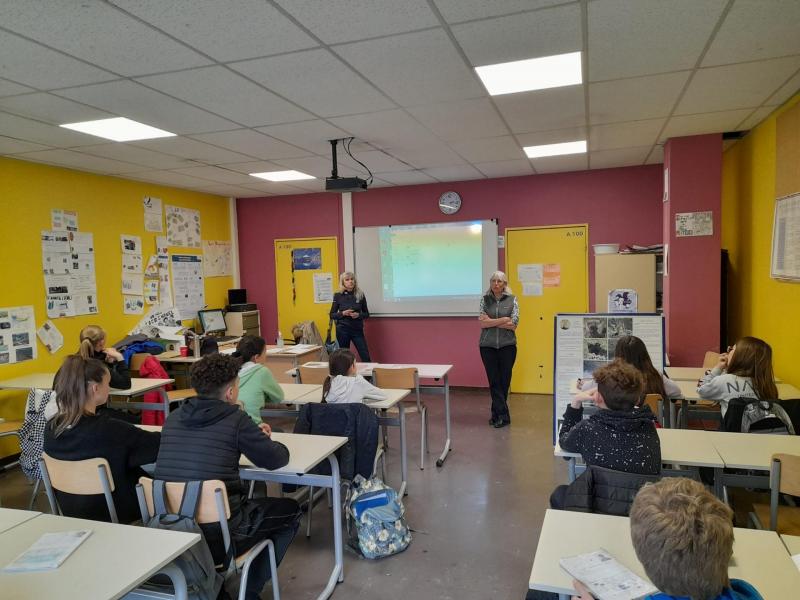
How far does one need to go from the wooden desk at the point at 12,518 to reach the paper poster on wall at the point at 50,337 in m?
3.32

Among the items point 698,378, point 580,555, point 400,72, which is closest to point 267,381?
point 400,72

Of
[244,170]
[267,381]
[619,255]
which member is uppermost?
[244,170]

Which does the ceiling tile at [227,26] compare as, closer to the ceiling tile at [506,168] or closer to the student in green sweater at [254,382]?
the student in green sweater at [254,382]

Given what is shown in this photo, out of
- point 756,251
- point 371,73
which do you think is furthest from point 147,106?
point 756,251

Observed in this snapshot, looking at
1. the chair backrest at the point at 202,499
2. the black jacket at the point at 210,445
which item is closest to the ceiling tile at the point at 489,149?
the black jacket at the point at 210,445

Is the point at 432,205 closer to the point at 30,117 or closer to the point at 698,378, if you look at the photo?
the point at 698,378

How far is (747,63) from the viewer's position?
2938mm

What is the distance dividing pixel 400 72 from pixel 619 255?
3.52m

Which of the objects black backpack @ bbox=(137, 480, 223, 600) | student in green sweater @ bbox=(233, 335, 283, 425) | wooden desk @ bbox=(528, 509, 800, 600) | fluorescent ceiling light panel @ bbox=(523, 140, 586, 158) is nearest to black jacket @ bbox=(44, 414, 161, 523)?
black backpack @ bbox=(137, 480, 223, 600)

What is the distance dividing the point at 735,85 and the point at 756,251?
5.47 ft

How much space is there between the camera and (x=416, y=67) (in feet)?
9.27

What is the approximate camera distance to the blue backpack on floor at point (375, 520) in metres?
2.96

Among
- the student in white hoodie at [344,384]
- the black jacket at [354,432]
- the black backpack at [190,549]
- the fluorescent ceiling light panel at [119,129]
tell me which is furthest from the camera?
the fluorescent ceiling light panel at [119,129]

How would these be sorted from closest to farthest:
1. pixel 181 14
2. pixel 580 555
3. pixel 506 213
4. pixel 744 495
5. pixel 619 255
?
pixel 580 555
pixel 181 14
pixel 744 495
pixel 619 255
pixel 506 213
